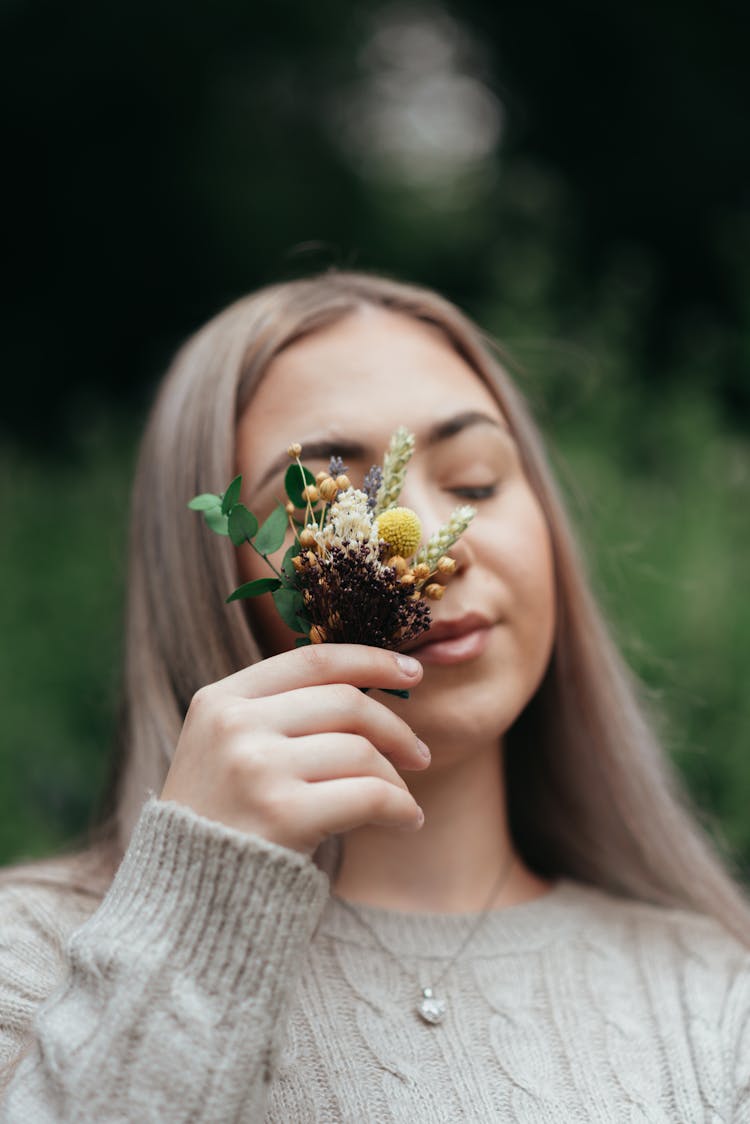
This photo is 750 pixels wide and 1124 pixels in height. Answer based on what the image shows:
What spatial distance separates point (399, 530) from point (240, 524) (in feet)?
0.70

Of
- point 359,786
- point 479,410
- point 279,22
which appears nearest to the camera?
point 359,786

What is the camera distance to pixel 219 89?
14.8 feet

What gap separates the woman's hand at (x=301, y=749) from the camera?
1159mm

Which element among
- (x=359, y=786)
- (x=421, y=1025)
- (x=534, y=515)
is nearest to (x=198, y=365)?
(x=534, y=515)

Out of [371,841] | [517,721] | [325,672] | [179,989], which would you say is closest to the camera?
[179,989]

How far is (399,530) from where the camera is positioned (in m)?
1.21

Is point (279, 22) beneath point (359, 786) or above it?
above

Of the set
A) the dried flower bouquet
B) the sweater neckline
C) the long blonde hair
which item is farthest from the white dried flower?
the sweater neckline

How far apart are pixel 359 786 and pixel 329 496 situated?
13.6 inches

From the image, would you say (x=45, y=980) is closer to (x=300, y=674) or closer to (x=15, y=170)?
(x=300, y=674)


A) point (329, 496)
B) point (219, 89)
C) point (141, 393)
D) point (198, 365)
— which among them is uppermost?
point (219, 89)

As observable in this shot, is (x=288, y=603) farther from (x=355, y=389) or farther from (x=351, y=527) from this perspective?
(x=355, y=389)

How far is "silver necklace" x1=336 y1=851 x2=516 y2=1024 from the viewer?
5.17 feet

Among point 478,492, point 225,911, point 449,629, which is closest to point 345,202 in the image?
point 478,492
